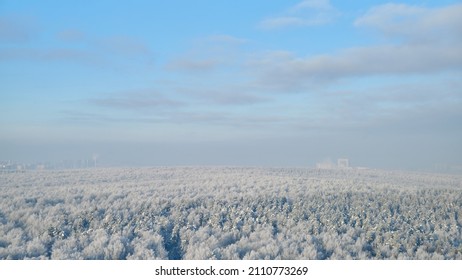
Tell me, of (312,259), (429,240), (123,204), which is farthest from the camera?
(123,204)

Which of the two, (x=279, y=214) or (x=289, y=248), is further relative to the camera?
(x=279, y=214)

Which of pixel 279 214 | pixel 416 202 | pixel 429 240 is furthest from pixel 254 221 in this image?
pixel 416 202

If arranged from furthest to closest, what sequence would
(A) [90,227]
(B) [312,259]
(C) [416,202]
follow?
1. (C) [416,202]
2. (A) [90,227]
3. (B) [312,259]

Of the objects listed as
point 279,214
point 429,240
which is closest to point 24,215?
point 279,214

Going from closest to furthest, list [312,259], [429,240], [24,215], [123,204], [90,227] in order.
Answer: [312,259] → [429,240] → [90,227] → [24,215] → [123,204]

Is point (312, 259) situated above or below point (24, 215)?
below
